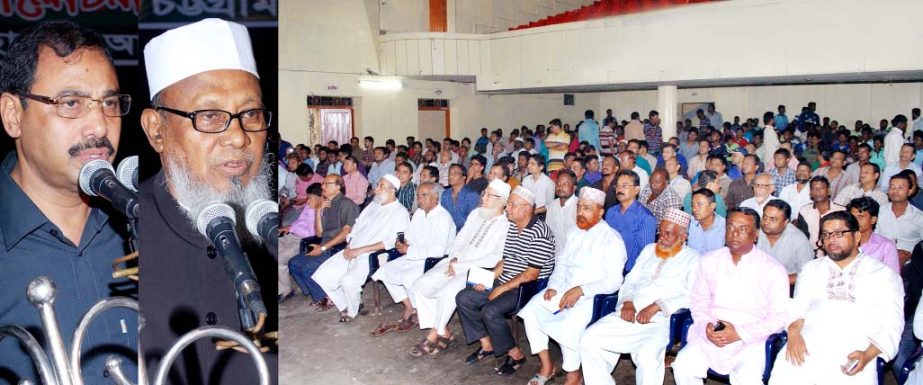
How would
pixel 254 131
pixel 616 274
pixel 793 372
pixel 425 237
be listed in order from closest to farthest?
pixel 254 131
pixel 793 372
pixel 616 274
pixel 425 237

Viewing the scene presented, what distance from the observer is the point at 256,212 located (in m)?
1.07

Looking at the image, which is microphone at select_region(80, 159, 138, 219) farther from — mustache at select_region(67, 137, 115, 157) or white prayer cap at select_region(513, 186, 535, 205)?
white prayer cap at select_region(513, 186, 535, 205)

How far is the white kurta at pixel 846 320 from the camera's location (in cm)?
283

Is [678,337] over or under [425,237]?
under

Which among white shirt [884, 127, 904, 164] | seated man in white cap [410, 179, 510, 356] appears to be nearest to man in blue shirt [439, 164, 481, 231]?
seated man in white cap [410, 179, 510, 356]

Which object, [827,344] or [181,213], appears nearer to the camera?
[181,213]

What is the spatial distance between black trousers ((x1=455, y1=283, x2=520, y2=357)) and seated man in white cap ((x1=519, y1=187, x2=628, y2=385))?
0.43ft

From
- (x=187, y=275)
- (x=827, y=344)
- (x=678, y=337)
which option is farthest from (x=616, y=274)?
(x=187, y=275)

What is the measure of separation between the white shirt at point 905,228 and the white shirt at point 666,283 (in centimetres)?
177

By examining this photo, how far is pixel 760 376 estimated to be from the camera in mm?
2992

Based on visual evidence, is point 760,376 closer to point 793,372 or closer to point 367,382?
point 793,372

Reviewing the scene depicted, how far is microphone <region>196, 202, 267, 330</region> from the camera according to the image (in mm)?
1017

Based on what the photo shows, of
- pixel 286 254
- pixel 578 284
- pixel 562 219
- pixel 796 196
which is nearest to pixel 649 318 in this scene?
pixel 578 284

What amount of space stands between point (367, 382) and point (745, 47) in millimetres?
7179
